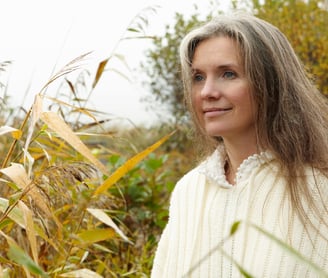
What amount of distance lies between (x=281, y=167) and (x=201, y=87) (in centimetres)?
35

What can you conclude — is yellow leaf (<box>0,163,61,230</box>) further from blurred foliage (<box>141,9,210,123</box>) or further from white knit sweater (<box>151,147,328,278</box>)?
blurred foliage (<box>141,9,210,123</box>)

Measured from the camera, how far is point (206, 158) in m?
2.58

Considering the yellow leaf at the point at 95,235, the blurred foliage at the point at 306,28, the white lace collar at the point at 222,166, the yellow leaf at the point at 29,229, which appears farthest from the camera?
the blurred foliage at the point at 306,28

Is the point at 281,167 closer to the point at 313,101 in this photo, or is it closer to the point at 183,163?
the point at 313,101

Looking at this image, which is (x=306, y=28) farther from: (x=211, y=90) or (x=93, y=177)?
(x=93, y=177)

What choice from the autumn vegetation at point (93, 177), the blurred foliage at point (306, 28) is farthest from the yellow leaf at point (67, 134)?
the blurred foliage at point (306, 28)

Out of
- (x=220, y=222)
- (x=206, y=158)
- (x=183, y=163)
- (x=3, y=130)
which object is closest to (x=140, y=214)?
(x=206, y=158)

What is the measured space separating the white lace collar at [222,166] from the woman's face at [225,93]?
0.07m

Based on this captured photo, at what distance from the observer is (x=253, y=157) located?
227 centimetres

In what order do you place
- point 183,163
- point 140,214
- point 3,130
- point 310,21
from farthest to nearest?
point 183,163 < point 310,21 < point 140,214 < point 3,130

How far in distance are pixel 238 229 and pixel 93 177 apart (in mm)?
630

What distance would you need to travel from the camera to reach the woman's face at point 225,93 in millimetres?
2174

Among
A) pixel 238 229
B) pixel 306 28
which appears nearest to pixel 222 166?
pixel 238 229

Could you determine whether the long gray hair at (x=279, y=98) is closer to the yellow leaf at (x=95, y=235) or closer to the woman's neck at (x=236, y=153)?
the woman's neck at (x=236, y=153)
